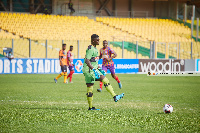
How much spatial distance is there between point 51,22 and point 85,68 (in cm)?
2697

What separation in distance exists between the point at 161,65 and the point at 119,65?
385 centimetres

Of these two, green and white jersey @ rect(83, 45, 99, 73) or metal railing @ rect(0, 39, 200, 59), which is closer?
green and white jersey @ rect(83, 45, 99, 73)

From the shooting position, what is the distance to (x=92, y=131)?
6.60 m

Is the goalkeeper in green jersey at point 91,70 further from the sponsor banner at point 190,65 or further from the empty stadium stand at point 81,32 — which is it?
the sponsor banner at point 190,65

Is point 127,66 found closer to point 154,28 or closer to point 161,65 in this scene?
point 161,65

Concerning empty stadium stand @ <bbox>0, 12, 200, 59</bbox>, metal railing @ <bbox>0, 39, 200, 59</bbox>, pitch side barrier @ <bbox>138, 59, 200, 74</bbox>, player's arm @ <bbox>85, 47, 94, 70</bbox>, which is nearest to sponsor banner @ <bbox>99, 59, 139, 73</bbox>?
pitch side barrier @ <bbox>138, 59, 200, 74</bbox>

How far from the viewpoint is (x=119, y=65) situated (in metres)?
30.1

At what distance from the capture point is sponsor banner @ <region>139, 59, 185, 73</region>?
100ft

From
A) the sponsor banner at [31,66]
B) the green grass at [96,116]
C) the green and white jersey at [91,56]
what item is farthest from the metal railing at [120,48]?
the green and white jersey at [91,56]

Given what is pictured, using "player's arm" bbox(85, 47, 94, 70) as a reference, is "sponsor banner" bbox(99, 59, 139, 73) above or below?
below

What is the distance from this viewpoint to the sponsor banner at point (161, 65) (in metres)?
30.5

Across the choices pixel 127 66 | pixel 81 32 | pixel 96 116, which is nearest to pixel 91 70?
pixel 96 116

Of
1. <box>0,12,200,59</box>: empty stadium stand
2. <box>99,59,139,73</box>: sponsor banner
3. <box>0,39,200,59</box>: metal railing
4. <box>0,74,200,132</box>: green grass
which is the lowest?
<box>0,74,200,132</box>: green grass

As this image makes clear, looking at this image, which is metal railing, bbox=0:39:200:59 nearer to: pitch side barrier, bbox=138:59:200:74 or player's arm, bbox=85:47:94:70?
pitch side barrier, bbox=138:59:200:74
